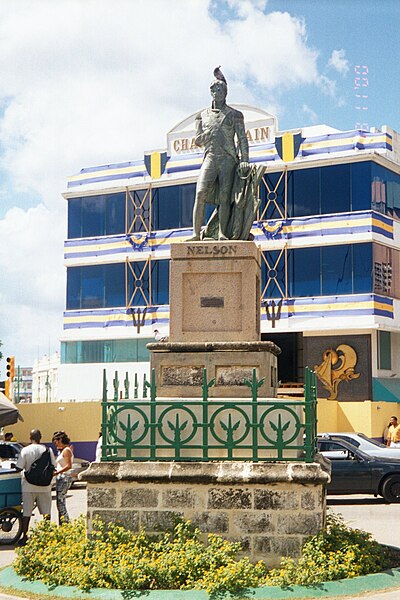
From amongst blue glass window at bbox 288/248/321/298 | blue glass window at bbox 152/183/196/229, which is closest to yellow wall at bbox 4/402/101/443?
blue glass window at bbox 288/248/321/298

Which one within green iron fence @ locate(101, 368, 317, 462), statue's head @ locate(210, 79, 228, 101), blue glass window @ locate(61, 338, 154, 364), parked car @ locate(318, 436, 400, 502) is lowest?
parked car @ locate(318, 436, 400, 502)

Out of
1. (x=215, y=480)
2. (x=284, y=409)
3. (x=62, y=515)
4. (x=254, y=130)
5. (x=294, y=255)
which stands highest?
(x=254, y=130)

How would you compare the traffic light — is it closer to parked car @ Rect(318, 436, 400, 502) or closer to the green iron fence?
parked car @ Rect(318, 436, 400, 502)

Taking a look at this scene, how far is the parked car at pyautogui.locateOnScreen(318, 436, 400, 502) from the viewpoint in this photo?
20.4m

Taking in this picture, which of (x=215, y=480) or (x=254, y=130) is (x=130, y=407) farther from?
(x=254, y=130)

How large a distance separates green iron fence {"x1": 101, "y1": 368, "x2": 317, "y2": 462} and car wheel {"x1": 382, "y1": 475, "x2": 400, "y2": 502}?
11.0 metres

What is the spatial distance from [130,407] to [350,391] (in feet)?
90.5

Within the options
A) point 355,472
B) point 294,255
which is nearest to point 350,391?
point 294,255

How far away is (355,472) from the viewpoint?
20.5 m

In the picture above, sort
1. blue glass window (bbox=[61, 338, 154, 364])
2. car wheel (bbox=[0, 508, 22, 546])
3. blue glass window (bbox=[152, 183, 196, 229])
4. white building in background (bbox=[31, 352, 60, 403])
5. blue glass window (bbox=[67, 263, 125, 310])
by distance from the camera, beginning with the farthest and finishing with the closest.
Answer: white building in background (bbox=[31, 352, 60, 403]) → blue glass window (bbox=[67, 263, 125, 310]) → blue glass window (bbox=[61, 338, 154, 364]) → blue glass window (bbox=[152, 183, 196, 229]) → car wheel (bbox=[0, 508, 22, 546])

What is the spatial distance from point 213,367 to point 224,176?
2.52m

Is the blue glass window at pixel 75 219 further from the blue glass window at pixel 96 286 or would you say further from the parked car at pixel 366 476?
the parked car at pixel 366 476

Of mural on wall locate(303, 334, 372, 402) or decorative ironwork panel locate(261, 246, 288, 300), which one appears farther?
decorative ironwork panel locate(261, 246, 288, 300)

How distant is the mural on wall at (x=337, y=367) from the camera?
3659cm
